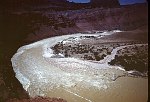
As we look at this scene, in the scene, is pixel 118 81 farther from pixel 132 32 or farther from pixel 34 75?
pixel 34 75

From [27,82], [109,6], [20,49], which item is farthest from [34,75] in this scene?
[109,6]

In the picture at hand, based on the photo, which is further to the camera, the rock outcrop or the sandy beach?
the rock outcrop

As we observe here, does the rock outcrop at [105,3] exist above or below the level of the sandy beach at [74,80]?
above

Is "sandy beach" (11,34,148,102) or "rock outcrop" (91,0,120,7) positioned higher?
"rock outcrop" (91,0,120,7)

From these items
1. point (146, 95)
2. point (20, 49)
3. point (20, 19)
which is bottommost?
point (146, 95)

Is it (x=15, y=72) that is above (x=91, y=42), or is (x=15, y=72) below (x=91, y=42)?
below

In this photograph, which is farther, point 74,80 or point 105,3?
point 105,3

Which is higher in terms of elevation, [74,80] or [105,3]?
[105,3]

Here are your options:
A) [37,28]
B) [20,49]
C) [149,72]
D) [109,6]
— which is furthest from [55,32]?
[149,72]

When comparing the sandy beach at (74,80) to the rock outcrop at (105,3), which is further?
the rock outcrop at (105,3)

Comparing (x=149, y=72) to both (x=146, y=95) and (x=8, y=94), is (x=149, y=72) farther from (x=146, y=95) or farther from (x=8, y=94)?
(x=8, y=94)
